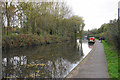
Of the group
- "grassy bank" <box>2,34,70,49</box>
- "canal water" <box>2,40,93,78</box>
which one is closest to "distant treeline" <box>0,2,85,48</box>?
"grassy bank" <box>2,34,70,49</box>

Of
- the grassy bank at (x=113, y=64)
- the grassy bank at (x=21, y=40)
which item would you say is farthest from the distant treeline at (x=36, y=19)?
the grassy bank at (x=113, y=64)

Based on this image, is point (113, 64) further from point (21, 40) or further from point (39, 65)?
point (21, 40)

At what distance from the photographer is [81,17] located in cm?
5559

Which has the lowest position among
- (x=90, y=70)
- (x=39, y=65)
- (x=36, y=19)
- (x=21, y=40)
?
(x=39, y=65)

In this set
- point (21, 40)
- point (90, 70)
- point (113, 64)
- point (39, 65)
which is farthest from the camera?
point (21, 40)

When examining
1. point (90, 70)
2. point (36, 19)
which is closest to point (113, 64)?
point (90, 70)

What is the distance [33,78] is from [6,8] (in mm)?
18253

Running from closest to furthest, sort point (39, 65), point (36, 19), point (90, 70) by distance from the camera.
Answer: point (90, 70), point (39, 65), point (36, 19)

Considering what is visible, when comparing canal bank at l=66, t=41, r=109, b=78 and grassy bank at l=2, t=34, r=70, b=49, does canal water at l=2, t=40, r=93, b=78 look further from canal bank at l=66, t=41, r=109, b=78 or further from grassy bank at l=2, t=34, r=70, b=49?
grassy bank at l=2, t=34, r=70, b=49

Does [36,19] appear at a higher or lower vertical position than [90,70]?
higher

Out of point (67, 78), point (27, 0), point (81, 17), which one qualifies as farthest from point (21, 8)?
point (81, 17)

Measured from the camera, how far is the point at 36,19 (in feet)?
96.8

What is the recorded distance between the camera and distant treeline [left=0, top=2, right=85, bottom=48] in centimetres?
2167

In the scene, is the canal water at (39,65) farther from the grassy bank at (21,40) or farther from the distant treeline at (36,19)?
the distant treeline at (36,19)
